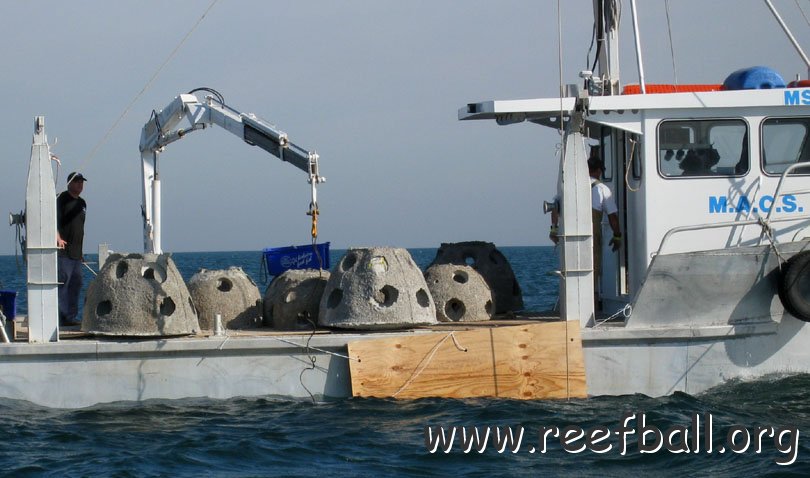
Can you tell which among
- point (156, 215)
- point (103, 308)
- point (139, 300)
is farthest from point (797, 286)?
point (156, 215)

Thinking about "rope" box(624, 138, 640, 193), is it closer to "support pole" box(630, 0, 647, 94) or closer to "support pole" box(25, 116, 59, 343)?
"support pole" box(630, 0, 647, 94)

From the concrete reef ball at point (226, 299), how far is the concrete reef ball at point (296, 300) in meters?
0.19

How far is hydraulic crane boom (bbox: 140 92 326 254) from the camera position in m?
12.0

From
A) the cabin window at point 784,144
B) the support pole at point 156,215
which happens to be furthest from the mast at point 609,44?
the support pole at point 156,215

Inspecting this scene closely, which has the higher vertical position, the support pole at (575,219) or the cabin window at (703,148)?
the cabin window at (703,148)

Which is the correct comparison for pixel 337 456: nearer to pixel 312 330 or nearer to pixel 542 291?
pixel 312 330

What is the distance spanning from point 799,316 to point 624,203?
2250 millimetres

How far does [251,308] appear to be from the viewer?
37.4 ft

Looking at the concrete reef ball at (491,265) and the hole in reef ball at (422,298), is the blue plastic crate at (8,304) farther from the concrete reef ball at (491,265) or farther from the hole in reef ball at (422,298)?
the concrete reef ball at (491,265)

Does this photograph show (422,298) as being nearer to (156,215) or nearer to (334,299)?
(334,299)

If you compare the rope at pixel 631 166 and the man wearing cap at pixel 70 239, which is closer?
the rope at pixel 631 166

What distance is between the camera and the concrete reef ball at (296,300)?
11.0 metres

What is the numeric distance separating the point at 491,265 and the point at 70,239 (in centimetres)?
438

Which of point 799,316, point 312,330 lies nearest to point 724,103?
point 799,316
